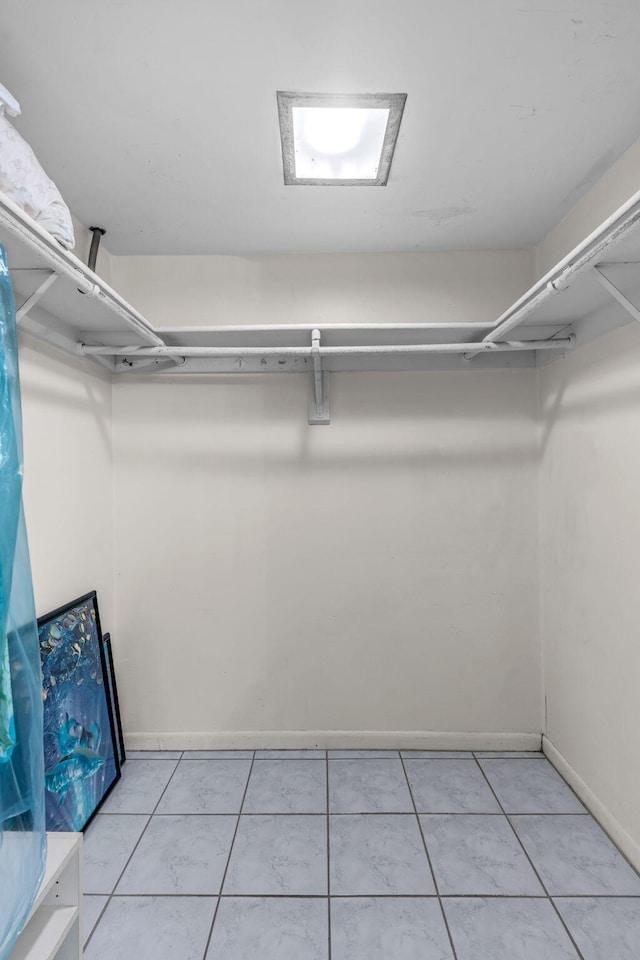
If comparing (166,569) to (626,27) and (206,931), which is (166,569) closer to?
(206,931)

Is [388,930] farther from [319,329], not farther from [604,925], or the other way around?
[319,329]

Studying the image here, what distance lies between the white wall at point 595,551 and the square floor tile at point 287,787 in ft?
3.64

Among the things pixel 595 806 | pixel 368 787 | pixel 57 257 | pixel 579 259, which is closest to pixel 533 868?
pixel 595 806

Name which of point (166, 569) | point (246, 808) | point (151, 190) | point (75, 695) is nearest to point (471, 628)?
point (246, 808)

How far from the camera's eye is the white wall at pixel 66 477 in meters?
1.80

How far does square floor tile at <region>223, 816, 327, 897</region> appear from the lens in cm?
160

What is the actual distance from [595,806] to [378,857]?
0.91m

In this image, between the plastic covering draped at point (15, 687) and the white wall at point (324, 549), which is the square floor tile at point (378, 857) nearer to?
the white wall at point (324, 549)

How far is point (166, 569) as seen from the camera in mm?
2430

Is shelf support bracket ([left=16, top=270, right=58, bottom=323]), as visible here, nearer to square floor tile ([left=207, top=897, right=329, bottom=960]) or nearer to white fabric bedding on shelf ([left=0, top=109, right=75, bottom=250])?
white fabric bedding on shelf ([left=0, top=109, right=75, bottom=250])

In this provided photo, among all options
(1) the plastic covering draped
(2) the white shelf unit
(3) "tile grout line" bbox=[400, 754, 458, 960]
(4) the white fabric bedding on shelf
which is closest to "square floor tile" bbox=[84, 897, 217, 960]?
(2) the white shelf unit

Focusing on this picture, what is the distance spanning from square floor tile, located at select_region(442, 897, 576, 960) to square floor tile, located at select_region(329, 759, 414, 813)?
1.53ft

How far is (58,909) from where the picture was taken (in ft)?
3.91

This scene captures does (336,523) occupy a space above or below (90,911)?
above
